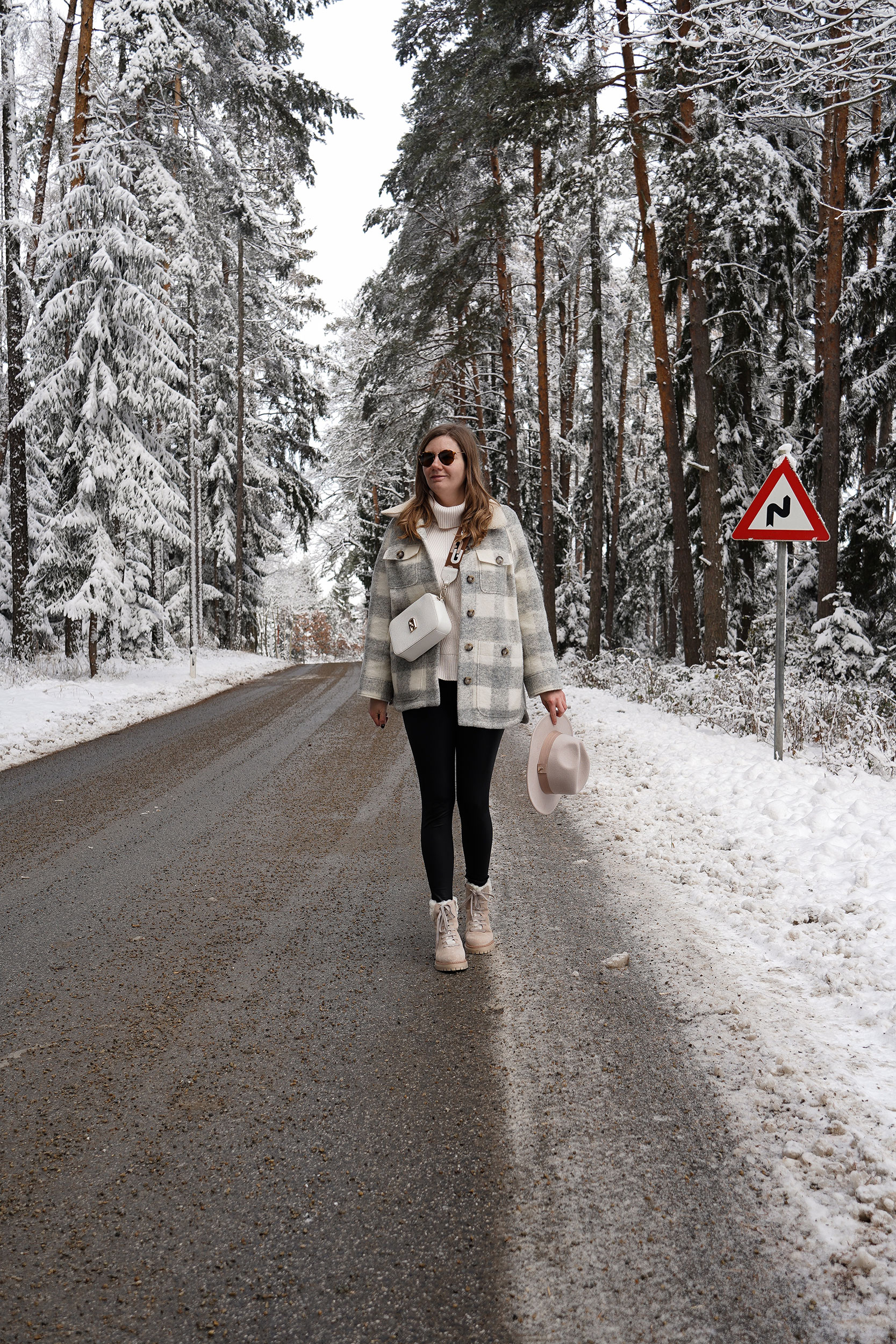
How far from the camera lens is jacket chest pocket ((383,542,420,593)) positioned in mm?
3615

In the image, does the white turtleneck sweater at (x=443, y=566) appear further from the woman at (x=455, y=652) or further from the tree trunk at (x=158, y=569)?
the tree trunk at (x=158, y=569)

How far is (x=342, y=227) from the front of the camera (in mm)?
21719

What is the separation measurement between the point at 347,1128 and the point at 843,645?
36.9 feet

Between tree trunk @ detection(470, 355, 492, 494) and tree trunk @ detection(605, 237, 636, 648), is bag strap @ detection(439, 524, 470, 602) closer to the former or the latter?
tree trunk @ detection(470, 355, 492, 494)

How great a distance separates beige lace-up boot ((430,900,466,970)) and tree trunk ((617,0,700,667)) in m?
11.4

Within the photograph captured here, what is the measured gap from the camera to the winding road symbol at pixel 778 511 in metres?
7.40

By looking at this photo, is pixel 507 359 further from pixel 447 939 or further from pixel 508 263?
pixel 447 939

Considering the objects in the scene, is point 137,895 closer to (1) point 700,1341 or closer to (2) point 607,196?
(1) point 700,1341

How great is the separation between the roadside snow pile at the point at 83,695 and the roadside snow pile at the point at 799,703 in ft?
25.0

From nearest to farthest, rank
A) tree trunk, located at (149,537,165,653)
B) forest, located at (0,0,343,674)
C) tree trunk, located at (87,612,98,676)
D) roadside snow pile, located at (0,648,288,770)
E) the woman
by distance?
the woman < roadside snow pile, located at (0,648,288,770) < forest, located at (0,0,343,674) < tree trunk, located at (87,612,98,676) < tree trunk, located at (149,537,165,653)

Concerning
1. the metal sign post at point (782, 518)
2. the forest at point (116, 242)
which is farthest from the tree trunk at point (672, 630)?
the metal sign post at point (782, 518)


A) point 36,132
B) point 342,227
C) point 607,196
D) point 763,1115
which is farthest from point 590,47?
point 763,1115

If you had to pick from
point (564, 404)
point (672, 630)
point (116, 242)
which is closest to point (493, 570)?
point (116, 242)

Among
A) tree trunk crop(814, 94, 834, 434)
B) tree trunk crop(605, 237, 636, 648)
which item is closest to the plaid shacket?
tree trunk crop(814, 94, 834, 434)
